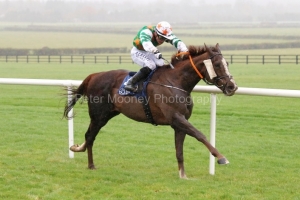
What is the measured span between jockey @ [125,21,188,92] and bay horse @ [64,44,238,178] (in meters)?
0.11

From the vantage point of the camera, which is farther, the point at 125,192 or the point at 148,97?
the point at 148,97

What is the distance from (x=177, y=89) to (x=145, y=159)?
146 centimetres

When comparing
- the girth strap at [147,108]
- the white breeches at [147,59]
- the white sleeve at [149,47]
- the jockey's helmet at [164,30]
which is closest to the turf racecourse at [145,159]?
the girth strap at [147,108]

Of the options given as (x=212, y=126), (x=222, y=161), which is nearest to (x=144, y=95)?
(x=212, y=126)

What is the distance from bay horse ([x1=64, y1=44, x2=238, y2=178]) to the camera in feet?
18.9

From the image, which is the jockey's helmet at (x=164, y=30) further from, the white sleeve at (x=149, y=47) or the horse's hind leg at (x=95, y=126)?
the horse's hind leg at (x=95, y=126)

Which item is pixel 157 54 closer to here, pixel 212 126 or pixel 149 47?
pixel 149 47

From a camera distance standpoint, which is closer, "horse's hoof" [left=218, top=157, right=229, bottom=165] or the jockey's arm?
"horse's hoof" [left=218, top=157, right=229, bottom=165]

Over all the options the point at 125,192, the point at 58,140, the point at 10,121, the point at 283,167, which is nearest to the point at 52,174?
the point at 125,192

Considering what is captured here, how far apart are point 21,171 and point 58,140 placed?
2193mm

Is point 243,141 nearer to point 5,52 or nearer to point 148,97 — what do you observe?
point 148,97

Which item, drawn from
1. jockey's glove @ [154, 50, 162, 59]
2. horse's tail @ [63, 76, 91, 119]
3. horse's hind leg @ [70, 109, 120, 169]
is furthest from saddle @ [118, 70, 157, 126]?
horse's tail @ [63, 76, 91, 119]

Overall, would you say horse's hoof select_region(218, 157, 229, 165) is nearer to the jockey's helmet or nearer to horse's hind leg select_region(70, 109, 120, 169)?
the jockey's helmet

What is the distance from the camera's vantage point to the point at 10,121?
10.2 m
